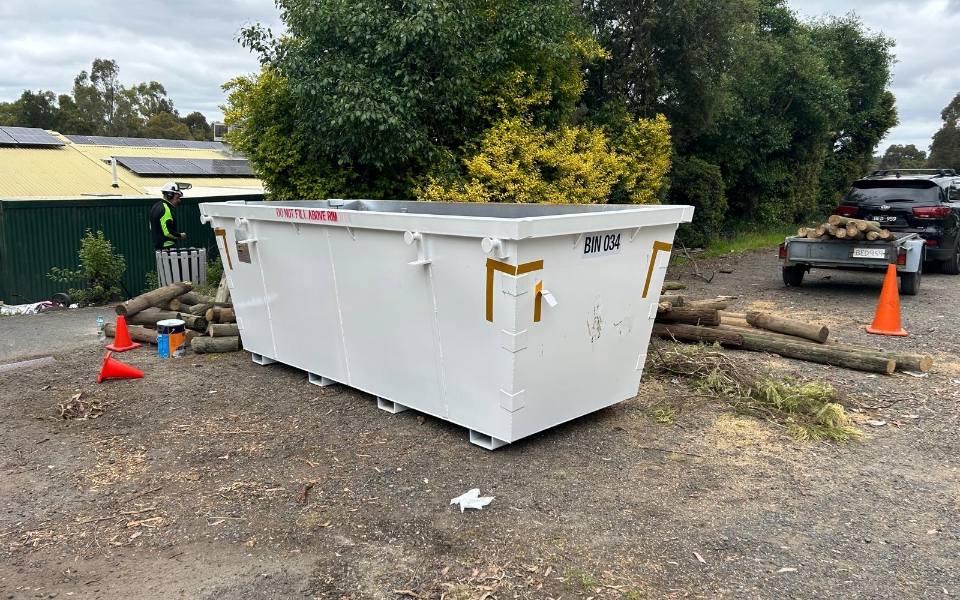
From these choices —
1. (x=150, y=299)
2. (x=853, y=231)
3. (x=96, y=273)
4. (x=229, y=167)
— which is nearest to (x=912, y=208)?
(x=853, y=231)

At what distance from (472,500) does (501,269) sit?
1.33 metres

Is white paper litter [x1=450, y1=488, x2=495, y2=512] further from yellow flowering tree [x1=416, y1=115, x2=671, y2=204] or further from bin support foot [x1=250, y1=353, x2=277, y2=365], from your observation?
yellow flowering tree [x1=416, y1=115, x2=671, y2=204]

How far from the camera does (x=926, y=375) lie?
20.7ft

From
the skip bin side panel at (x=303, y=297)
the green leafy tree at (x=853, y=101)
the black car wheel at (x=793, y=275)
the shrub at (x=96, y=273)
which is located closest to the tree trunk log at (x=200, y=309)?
the skip bin side panel at (x=303, y=297)

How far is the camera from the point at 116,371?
20.8ft

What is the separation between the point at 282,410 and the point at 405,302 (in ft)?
4.84

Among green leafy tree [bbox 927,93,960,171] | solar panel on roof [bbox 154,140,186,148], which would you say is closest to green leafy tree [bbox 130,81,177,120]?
solar panel on roof [bbox 154,140,186,148]

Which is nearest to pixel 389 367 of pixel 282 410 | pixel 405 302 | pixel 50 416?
pixel 405 302

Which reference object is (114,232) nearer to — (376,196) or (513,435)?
(376,196)

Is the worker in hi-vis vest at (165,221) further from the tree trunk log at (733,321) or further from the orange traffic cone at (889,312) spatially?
the orange traffic cone at (889,312)

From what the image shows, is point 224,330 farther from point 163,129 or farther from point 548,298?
point 163,129

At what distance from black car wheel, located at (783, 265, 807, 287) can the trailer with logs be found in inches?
19.4

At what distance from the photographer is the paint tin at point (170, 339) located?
7125mm

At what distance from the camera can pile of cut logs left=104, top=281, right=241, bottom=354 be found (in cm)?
732
